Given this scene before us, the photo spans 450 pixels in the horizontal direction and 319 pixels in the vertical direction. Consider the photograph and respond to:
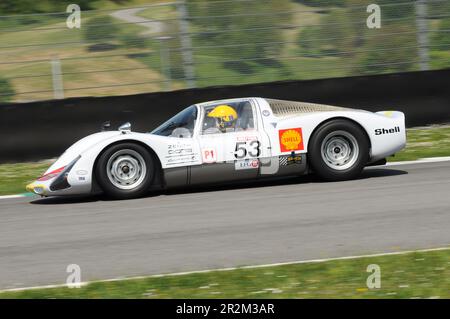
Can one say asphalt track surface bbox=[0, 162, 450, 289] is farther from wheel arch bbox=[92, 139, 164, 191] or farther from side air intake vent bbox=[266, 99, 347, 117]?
side air intake vent bbox=[266, 99, 347, 117]

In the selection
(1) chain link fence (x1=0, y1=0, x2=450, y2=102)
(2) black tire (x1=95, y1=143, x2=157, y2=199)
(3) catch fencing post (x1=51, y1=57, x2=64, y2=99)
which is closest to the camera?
(2) black tire (x1=95, y1=143, x2=157, y2=199)

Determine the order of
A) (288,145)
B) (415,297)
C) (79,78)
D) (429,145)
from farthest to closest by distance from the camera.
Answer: (79,78), (429,145), (288,145), (415,297)

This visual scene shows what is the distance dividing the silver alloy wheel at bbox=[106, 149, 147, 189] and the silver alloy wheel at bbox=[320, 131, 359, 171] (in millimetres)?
2141

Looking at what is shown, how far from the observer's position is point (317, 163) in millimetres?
10055

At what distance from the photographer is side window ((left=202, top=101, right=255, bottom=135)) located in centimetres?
1005

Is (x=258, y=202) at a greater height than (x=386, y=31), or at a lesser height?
lesser

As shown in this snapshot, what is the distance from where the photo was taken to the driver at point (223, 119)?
10.1 meters

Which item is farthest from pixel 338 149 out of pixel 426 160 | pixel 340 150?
pixel 426 160

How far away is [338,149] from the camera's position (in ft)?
33.6


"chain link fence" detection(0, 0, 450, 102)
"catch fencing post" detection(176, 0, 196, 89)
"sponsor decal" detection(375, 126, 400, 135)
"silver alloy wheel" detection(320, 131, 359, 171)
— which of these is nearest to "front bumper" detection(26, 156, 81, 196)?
"silver alloy wheel" detection(320, 131, 359, 171)

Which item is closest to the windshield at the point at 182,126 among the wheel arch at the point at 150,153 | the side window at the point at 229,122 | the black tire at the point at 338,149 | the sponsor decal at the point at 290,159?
the side window at the point at 229,122

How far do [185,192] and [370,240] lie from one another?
357cm

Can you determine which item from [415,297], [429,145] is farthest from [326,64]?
[415,297]

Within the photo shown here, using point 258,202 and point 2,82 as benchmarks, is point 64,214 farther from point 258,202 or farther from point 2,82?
point 2,82
